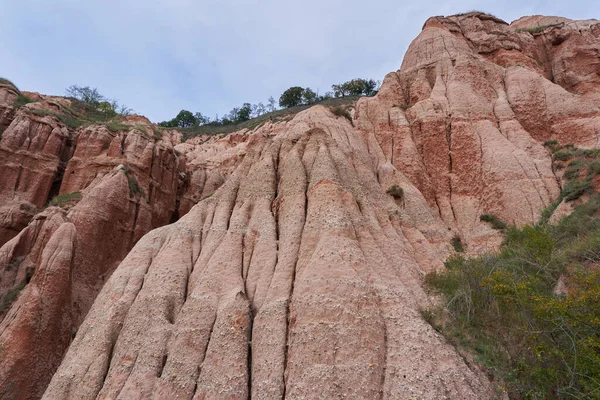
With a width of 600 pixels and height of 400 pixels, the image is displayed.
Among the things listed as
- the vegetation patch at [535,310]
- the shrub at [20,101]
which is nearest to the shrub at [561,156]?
the vegetation patch at [535,310]

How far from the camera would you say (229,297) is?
12305mm

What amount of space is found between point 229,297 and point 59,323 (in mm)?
9665

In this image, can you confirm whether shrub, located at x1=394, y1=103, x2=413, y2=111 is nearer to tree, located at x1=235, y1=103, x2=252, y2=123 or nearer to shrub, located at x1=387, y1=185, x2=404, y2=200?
shrub, located at x1=387, y1=185, x2=404, y2=200

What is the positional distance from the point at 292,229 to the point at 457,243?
8.59 metres

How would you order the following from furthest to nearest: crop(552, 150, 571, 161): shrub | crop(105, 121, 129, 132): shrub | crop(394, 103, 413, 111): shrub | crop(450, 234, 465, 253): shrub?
crop(105, 121, 129, 132): shrub
crop(394, 103, 413, 111): shrub
crop(552, 150, 571, 161): shrub
crop(450, 234, 465, 253): shrub

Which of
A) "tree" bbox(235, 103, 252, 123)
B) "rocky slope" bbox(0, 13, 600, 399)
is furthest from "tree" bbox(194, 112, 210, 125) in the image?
"rocky slope" bbox(0, 13, 600, 399)

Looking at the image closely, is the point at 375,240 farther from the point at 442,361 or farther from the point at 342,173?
the point at 442,361

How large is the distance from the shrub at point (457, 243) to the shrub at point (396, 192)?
10.1 ft

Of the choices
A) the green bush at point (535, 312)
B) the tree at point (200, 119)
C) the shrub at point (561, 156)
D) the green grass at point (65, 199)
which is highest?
the tree at point (200, 119)

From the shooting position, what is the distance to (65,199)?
23.0 m

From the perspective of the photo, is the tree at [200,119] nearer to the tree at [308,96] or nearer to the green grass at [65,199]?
the tree at [308,96]

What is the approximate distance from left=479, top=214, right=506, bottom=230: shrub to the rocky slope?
1.44ft

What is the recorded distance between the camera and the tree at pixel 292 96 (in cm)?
6594

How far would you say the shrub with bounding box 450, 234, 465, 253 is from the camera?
17358 mm
